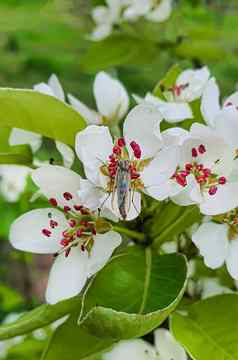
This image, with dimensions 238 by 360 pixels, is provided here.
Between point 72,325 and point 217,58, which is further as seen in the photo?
point 217,58

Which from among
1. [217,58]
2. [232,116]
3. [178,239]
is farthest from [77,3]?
[232,116]

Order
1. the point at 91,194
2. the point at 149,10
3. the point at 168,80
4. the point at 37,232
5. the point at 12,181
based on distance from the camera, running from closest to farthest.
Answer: the point at 91,194, the point at 37,232, the point at 168,80, the point at 149,10, the point at 12,181

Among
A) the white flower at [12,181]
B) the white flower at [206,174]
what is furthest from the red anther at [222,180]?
the white flower at [12,181]

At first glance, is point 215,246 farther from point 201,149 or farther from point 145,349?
point 145,349

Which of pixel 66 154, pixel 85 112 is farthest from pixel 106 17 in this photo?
pixel 66 154

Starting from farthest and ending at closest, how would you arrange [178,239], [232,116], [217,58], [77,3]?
[77,3] → [217,58] → [178,239] → [232,116]

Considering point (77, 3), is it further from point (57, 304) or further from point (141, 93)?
point (57, 304)
